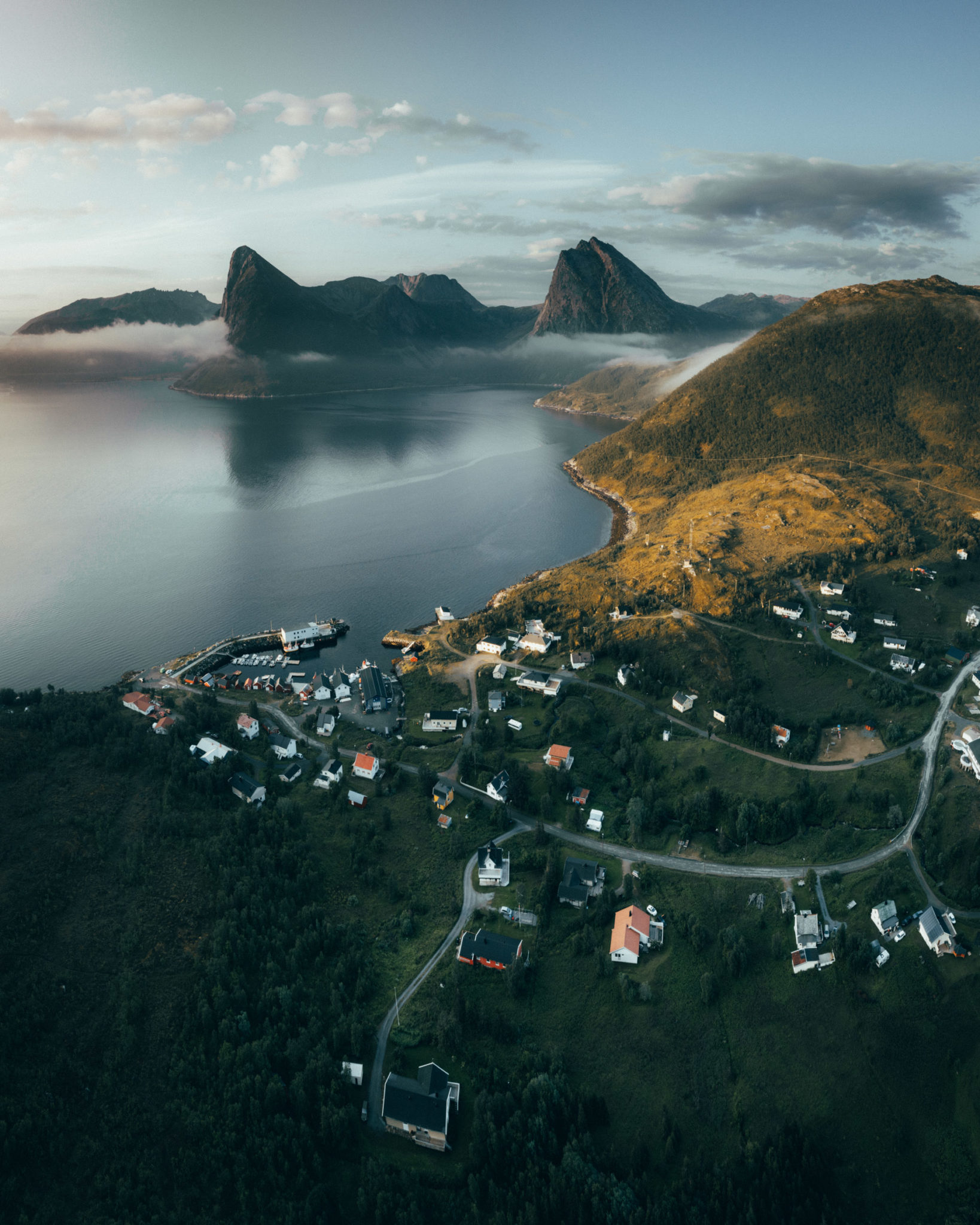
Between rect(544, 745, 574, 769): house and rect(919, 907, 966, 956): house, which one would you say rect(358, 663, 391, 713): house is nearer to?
rect(544, 745, 574, 769): house

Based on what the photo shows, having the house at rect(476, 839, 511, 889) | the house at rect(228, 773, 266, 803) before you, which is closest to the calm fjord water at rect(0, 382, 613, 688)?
the house at rect(228, 773, 266, 803)

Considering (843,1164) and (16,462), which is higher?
(16,462)

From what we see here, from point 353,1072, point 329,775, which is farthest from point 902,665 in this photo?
point 353,1072

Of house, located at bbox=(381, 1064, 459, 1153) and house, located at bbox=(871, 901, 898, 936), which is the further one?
house, located at bbox=(871, 901, 898, 936)

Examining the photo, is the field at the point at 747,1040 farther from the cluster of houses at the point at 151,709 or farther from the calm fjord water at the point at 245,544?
the calm fjord water at the point at 245,544

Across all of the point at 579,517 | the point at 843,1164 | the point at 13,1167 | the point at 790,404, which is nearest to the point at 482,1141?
the point at 843,1164

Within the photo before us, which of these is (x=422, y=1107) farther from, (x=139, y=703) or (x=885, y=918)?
(x=139, y=703)

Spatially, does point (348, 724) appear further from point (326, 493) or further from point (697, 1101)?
point (326, 493)
